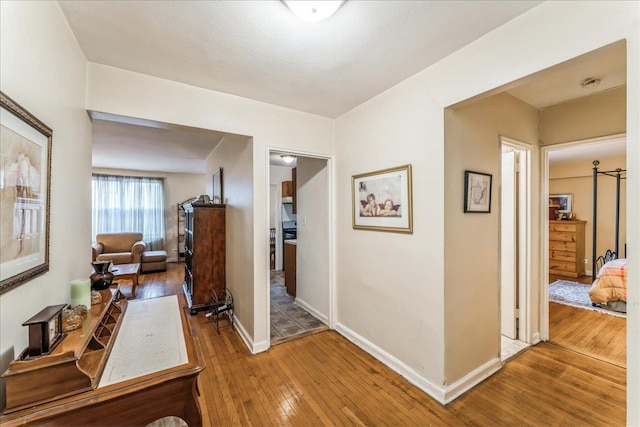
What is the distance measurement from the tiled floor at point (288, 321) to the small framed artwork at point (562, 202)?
621cm

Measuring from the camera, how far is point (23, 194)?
39.6 inches

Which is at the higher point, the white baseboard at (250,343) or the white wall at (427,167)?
the white wall at (427,167)

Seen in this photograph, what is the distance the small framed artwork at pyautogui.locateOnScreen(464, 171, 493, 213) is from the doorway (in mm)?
691

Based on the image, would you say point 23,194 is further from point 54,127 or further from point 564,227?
point 564,227

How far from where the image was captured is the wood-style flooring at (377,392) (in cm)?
174

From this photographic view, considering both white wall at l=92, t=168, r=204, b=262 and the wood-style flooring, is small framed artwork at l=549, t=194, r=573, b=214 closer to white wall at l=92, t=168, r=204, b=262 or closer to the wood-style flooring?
the wood-style flooring

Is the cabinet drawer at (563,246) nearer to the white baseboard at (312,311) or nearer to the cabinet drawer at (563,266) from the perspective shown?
the cabinet drawer at (563,266)

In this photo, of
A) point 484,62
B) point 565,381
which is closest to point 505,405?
point 565,381

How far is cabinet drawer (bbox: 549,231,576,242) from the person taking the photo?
5.40 metres

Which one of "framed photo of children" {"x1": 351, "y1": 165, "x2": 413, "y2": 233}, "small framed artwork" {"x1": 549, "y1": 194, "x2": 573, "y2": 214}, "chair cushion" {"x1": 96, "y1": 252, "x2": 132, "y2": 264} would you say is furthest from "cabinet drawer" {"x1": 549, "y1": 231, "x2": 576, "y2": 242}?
"chair cushion" {"x1": 96, "y1": 252, "x2": 132, "y2": 264}

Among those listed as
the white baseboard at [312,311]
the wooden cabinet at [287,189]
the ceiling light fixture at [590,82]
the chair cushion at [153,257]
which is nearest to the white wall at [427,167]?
the white baseboard at [312,311]

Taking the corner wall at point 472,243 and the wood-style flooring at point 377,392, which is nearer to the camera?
the wood-style flooring at point 377,392

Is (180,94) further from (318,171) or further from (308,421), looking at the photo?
(308,421)

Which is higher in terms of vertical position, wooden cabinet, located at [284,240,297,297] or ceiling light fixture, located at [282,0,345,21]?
ceiling light fixture, located at [282,0,345,21]
